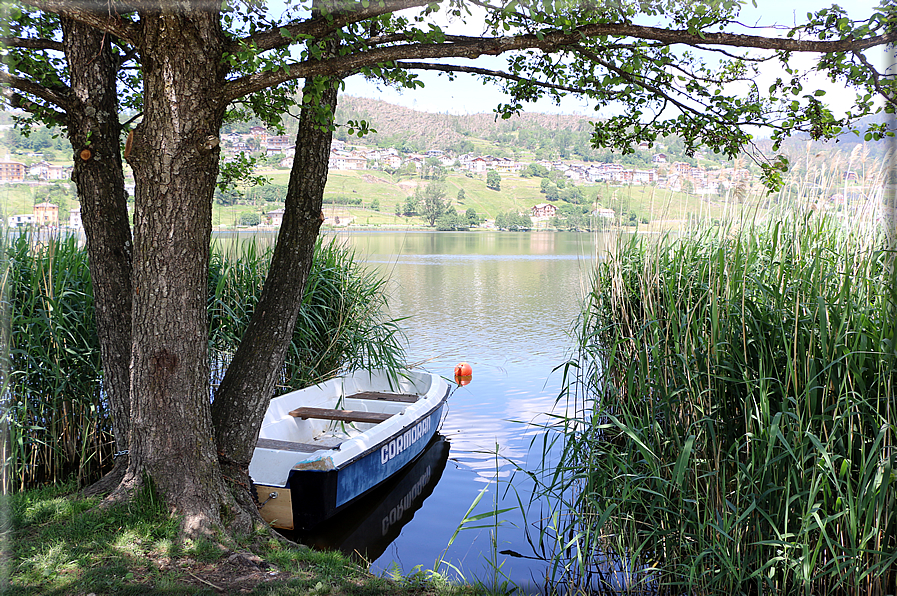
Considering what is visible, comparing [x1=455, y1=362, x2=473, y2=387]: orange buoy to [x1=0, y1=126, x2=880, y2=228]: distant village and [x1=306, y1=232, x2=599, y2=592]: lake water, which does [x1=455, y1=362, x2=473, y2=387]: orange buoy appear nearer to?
[x1=306, y1=232, x2=599, y2=592]: lake water

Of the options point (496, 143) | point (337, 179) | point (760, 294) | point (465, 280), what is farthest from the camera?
point (496, 143)

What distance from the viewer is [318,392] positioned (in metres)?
5.89

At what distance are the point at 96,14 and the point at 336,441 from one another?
148 inches

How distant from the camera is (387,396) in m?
6.27

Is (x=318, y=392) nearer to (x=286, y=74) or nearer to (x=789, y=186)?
(x=286, y=74)

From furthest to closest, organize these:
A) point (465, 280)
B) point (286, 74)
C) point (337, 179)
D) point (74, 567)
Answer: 1. point (337, 179)
2. point (465, 280)
3. point (286, 74)
4. point (74, 567)

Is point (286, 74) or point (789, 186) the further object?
point (789, 186)

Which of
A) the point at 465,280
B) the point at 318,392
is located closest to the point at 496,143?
the point at 465,280

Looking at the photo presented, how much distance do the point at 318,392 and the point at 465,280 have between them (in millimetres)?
16044

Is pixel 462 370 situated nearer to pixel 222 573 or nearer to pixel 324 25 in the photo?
pixel 222 573

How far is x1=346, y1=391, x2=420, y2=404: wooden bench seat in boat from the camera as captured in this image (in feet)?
20.1

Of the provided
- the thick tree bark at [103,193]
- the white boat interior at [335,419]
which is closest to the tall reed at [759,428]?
the white boat interior at [335,419]

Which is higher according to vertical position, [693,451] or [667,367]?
[667,367]

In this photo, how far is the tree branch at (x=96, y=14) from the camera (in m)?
2.77
